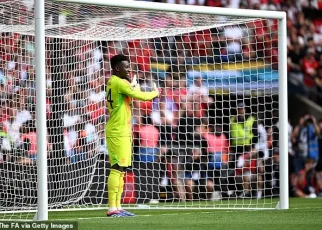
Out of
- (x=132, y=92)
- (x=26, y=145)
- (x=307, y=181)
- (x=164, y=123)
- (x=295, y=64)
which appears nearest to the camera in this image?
(x=132, y=92)

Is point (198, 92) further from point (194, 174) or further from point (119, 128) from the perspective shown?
point (119, 128)

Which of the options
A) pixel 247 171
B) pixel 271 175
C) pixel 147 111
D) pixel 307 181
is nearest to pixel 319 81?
pixel 307 181

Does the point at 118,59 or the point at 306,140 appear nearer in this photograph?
the point at 118,59

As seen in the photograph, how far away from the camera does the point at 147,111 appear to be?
1445 cm

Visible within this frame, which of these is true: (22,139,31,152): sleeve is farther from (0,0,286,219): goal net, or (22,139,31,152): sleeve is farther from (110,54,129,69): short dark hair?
(110,54,129,69): short dark hair

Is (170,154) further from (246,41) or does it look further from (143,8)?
(143,8)

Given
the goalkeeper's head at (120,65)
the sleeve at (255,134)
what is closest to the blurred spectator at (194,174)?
the sleeve at (255,134)

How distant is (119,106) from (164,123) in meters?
3.68

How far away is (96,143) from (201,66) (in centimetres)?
189

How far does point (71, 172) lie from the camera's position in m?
13.1

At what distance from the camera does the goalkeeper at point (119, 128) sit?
10.6 meters

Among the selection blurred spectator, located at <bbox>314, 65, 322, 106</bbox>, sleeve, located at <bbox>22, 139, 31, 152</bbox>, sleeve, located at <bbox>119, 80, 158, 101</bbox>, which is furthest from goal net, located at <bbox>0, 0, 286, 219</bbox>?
blurred spectator, located at <bbox>314, 65, 322, 106</bbox>

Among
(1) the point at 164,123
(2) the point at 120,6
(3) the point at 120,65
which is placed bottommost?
(1) the point at 164,123

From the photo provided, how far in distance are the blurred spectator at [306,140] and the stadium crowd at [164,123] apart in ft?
0.38
